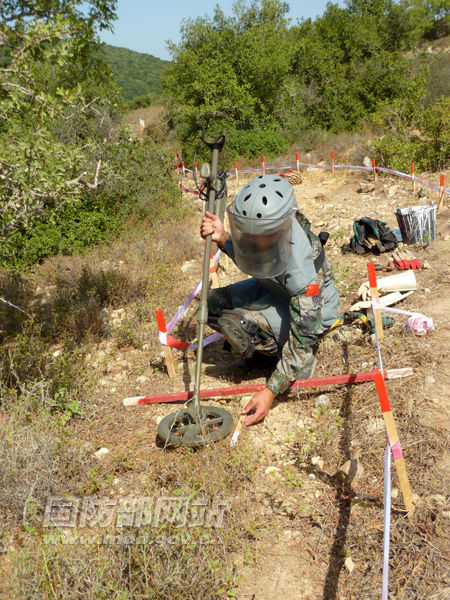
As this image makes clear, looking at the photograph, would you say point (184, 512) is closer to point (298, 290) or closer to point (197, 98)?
point (298, 290)

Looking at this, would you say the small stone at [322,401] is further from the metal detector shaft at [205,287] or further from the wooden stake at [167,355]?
the wooden stake at [167,355]

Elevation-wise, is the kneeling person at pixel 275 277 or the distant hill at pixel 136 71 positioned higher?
the distant hill at pixel 136 71

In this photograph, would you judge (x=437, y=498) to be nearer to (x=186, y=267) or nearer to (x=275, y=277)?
(x=275, y=277)

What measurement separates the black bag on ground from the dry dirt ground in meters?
1.08

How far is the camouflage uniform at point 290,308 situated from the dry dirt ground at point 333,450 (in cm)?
37

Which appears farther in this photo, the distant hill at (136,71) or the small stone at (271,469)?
the distant hill at (136,71)

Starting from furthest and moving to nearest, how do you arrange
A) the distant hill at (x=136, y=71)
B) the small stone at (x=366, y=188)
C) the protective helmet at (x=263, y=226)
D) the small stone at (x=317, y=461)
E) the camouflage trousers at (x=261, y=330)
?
the distant hill at (x=136, y=71)
the small stone at (x=366, y=188)
the camouflage trousers at (x=261, y=330)
the protective helmet at (x=263, y=226)
the small stone at (x=317, y=461)

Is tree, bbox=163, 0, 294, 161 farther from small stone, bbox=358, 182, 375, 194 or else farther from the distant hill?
the distant hill

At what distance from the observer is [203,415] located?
11.3 feet

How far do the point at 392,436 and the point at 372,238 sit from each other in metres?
4.80

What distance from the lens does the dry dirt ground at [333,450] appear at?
7.77 ft

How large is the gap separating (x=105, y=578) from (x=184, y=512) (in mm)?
536

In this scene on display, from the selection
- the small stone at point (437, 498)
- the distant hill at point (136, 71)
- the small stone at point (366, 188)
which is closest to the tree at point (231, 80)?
the small stone at point (366, 188)

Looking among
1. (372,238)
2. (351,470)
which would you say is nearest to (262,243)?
(351,470)
